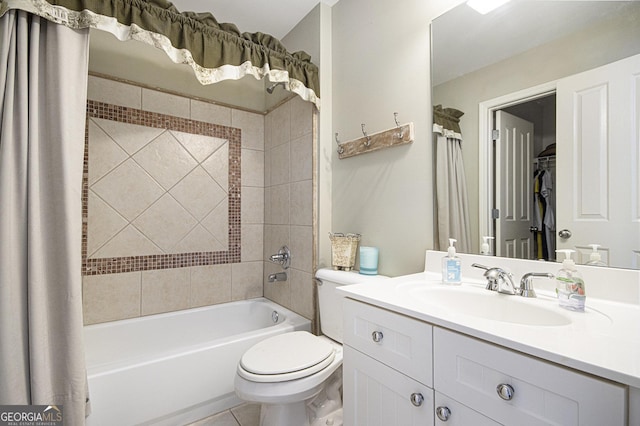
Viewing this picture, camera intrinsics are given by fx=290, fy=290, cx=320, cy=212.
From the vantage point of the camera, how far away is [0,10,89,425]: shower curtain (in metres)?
1.07

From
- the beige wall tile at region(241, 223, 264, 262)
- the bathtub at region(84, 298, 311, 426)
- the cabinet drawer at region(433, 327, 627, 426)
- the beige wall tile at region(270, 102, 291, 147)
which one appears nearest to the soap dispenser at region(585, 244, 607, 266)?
the cabinet drawer at region(433, 327, 627, 426)

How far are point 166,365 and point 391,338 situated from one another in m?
1.18

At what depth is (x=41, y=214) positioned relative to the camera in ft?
3.73

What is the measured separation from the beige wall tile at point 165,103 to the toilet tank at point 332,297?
1.56 m

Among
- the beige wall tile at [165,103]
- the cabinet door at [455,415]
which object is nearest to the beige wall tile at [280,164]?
the beige wall tile at [165,103]

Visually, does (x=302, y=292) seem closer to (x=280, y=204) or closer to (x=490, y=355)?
(x=280, y=204)

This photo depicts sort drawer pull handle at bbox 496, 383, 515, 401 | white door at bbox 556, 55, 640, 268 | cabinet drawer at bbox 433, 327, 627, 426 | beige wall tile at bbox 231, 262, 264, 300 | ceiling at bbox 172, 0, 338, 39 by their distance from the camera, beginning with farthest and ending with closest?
1. beige wall tile at bbox 231, 262, 264, 300
2. ceiling at bbox 172, 0, 338, 39
3. white door at bbox 556, 55, 640, 268
4. drawer pull handle at bbox 496, 383, 515, 401
5. cabinet drawer at bbox 433, 327, 627, 426

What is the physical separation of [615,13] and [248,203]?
7.37 feet

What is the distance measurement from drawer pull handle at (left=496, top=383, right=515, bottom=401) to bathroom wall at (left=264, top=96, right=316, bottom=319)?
1351 millimetres

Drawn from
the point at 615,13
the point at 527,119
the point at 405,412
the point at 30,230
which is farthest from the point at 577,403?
the point at 30,230

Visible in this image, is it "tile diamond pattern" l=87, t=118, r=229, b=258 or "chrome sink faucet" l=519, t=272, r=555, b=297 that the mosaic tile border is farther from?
"chrome sink faucet" l=519, t=272, r=555, b=297

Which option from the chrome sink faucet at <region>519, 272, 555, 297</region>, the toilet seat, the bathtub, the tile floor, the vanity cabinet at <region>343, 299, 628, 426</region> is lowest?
the tile floor

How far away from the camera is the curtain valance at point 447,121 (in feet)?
4.28

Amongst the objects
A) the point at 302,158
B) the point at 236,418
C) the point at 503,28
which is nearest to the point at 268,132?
the point at 302,158
